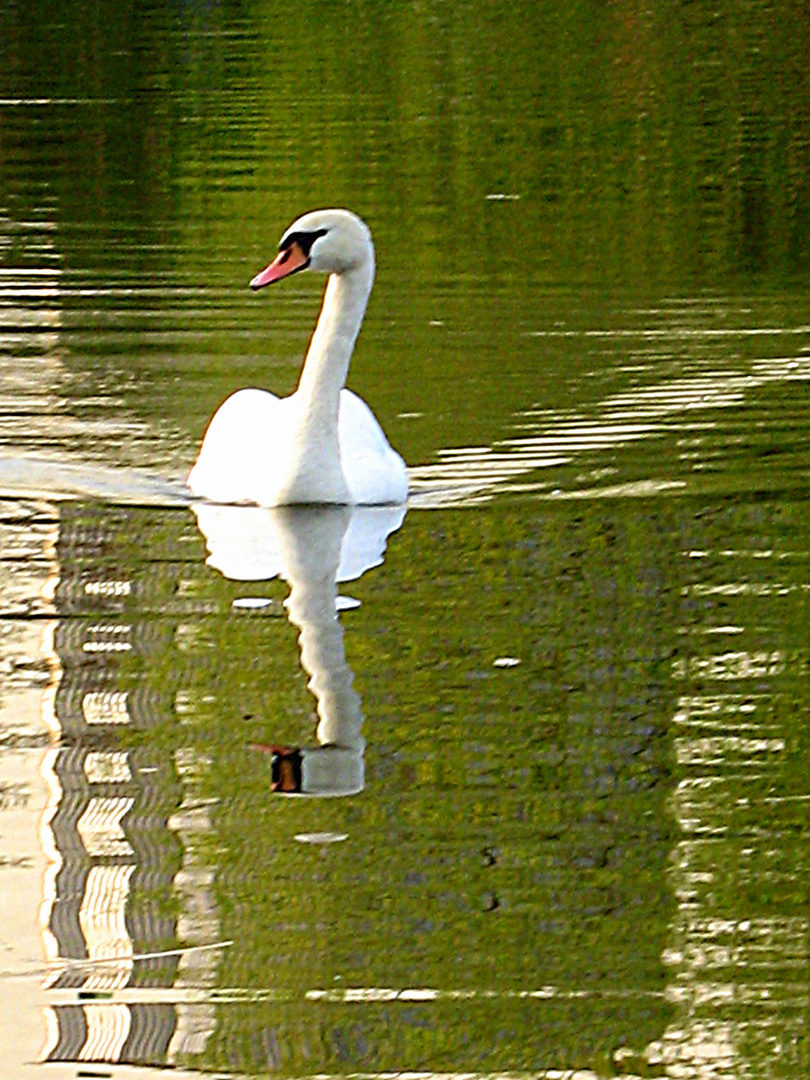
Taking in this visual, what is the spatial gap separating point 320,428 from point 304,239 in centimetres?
74

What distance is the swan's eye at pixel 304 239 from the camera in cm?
1130

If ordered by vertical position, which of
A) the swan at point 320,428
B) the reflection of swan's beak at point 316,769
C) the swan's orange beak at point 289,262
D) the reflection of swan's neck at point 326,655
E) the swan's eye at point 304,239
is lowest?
the reflection of swan's beak at point 316,769

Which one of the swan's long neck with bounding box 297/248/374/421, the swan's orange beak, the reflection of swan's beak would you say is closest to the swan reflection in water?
the reflection of swan's beak

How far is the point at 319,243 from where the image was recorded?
1130cm

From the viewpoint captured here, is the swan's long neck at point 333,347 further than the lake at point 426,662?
Yes

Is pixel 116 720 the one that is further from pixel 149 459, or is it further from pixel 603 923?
pixel 149 459

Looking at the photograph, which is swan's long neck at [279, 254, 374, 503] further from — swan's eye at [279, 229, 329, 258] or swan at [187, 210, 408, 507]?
swan's eye at [279, 229, 329, 258]

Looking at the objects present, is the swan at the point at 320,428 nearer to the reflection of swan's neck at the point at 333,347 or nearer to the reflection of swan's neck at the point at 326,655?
the reflection of swan's neck at the point at 333,347

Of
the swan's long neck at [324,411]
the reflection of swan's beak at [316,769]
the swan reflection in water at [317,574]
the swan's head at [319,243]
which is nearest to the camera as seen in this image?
the reflection of swan's beak at [316,769]

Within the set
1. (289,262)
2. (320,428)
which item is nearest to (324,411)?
(320,428)

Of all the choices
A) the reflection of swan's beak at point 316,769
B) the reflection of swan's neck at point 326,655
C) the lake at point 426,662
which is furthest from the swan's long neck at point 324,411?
the reflection of swan's beak at point 316,769

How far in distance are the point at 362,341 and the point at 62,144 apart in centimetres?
1140

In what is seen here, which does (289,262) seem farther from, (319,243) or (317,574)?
(317,574)

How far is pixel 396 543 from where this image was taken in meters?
10.7
